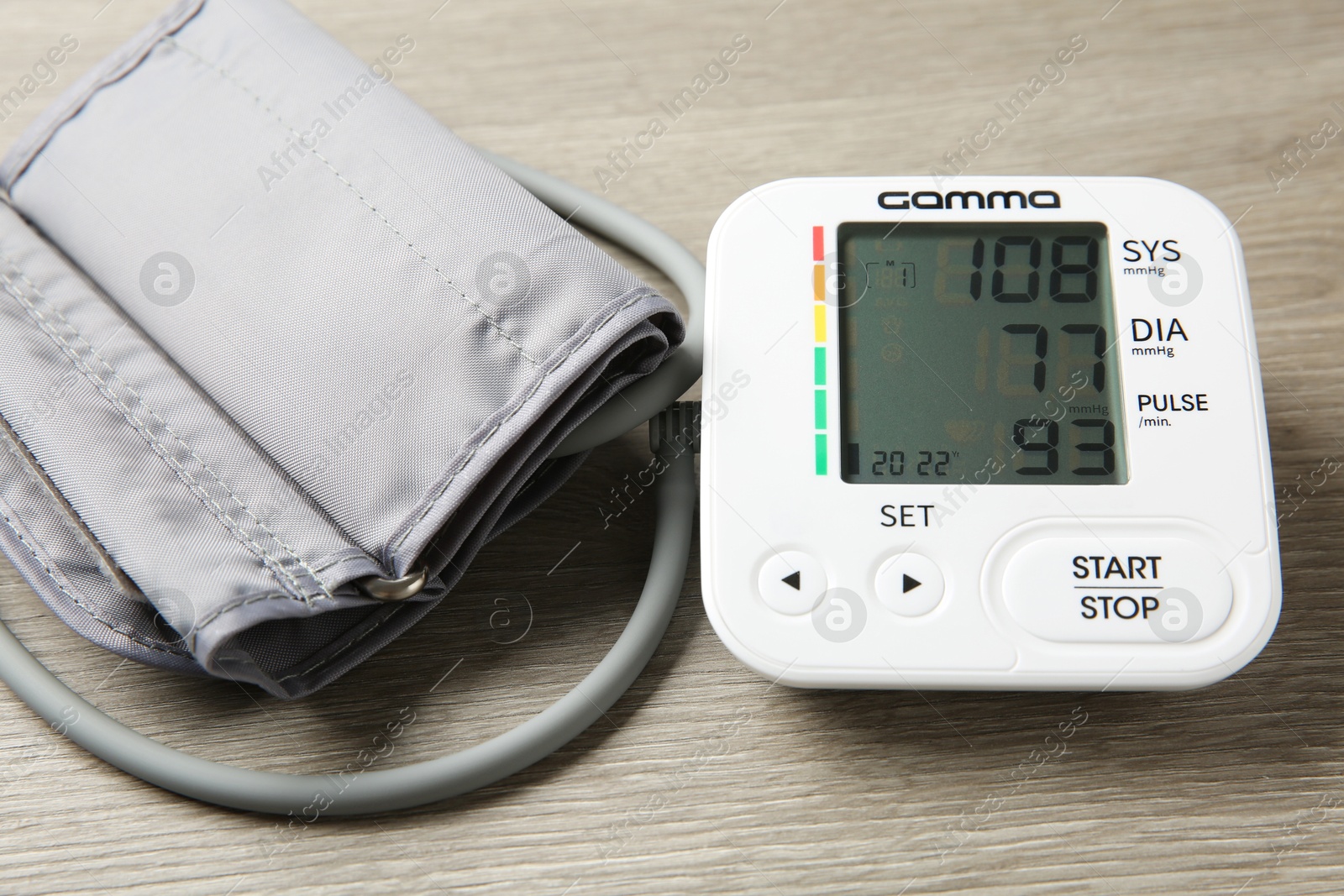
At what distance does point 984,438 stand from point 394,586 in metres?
0.38

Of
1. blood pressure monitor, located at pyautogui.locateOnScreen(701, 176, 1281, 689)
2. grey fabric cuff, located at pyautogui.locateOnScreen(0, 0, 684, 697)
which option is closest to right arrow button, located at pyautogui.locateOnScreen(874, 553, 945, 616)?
blood pressure monitor, located at pyautogui.locateOnScreen(701, 176, 1281, 689)

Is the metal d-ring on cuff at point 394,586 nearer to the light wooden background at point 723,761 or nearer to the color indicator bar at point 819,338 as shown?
the light wooden background at point 723,761

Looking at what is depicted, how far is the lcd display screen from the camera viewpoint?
1.98 ft

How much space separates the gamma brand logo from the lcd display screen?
0.05 ft

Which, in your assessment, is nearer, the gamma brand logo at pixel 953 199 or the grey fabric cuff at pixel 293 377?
the grey fabric cuff at pixel 293 377

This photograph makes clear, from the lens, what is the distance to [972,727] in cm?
61

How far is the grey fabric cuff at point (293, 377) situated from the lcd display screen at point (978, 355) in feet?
0.46

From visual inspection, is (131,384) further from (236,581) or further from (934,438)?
(934,438)

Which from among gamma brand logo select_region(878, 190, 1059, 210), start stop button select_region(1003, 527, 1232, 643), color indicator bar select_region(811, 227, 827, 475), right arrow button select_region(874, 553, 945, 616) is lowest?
right arrow button select_region(874, 553, 945, 616)

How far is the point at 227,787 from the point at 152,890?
0.08 meters

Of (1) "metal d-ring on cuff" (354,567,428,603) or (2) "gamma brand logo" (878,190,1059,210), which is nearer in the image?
(1) "metal d-ring on cuff" (354,567,428,603)

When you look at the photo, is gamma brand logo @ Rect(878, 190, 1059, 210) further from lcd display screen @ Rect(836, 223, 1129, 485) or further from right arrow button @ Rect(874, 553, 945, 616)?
right arrow button @ Rect(874, 553, 945, 616)

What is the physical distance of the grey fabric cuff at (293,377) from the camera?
536 mm

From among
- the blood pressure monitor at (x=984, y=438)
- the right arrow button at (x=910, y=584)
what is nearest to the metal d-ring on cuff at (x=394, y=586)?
the blood pressure monitor at (x=984, y=438)
